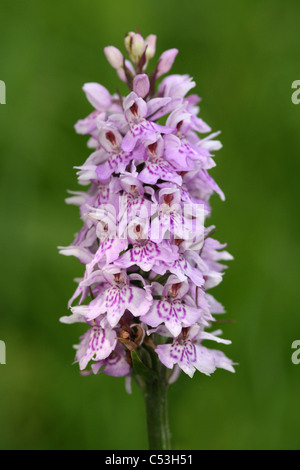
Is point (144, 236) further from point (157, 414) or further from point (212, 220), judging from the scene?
point (212, 220)

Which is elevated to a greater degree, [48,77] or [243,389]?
[48,77]

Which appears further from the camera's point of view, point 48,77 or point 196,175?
point 48,77

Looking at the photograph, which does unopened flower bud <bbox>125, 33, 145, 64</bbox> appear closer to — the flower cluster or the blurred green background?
the flower cluster

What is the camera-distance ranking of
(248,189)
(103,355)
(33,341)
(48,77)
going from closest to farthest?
(103,355) < (33,341) < (248,189) < (48,77)

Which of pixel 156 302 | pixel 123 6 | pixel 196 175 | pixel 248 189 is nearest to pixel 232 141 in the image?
pixel 248 189

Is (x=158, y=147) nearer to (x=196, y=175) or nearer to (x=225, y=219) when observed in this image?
(x=196, y=175)

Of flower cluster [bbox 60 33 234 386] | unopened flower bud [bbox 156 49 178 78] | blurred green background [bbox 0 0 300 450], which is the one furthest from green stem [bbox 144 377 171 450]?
unopened flower bud [bbox 156 49 178 78]

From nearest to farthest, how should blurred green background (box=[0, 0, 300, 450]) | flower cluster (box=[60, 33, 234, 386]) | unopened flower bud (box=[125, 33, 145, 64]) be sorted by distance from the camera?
flower cluster (box=[60, 33, 234, 386]) → unopened flower bud (box=[125, 33, 145, 64]) → blurred green background (box=[0, 0, 300, 450])
